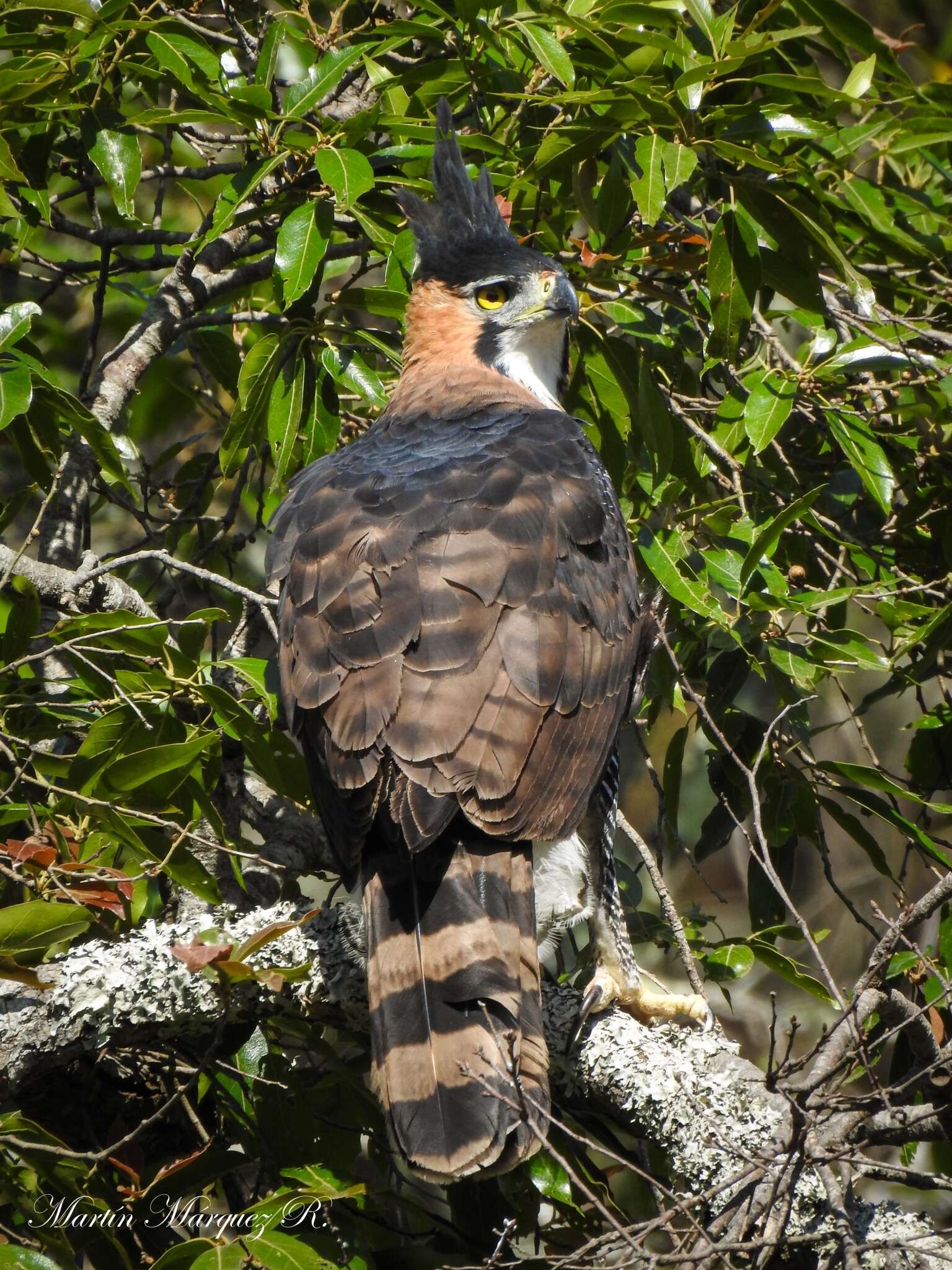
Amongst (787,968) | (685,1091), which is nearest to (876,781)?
(787,968)

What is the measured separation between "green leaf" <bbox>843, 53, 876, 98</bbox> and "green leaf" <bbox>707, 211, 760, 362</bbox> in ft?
2.77

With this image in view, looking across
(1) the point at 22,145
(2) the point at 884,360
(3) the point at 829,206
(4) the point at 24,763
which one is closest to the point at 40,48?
(1) the point at 22,145

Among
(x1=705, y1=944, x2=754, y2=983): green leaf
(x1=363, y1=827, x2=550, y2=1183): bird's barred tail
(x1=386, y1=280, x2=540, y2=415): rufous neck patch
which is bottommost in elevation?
(x1=705, y1=944, x2=754, y2=983): green leaf

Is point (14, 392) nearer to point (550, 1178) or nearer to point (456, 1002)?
point (456, 1002)

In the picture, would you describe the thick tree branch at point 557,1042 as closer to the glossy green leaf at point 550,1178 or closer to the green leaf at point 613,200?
the glossy green leaf at point 550,1178

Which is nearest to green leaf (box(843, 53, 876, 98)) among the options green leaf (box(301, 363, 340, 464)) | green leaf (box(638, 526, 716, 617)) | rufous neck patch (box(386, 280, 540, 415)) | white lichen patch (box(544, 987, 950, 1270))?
rufous neck patch (box(386, 280, 540, 415))

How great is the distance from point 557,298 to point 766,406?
70cm

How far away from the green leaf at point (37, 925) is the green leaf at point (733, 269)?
210cm

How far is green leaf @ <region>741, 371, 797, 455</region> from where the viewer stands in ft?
→ 10.6

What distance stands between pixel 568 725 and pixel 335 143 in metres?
1.60

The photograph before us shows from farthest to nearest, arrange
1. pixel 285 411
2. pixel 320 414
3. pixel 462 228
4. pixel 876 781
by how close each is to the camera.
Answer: pixel 462 228 → pixel 320 414 → pixel 285 411 → pixel 876 781

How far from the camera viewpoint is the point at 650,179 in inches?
118

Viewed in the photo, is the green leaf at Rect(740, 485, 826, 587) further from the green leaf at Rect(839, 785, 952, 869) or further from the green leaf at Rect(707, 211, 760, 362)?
the green leaf at Rect(839, 785, 952, 869)

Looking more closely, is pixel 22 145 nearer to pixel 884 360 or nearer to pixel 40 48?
pixel 40 48
